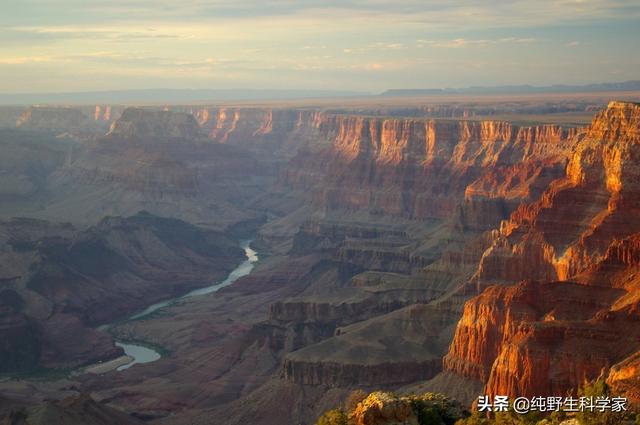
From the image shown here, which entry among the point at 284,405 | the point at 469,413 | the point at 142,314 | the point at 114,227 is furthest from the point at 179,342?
the point at 469,413

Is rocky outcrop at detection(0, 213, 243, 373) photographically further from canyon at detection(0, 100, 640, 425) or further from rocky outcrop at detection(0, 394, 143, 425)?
rocky outcrop at detection(0, 394, 143, 425)

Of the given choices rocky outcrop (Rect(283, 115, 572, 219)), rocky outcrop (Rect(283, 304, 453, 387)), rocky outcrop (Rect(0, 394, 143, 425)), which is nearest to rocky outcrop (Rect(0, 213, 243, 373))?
rocky outcrop (Rect(283, 115, 572, 219))

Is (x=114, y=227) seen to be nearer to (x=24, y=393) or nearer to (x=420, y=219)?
(x=420, y=219)

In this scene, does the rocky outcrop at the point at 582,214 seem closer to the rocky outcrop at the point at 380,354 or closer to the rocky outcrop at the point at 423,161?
the rocky outcrop at the point at 380,354

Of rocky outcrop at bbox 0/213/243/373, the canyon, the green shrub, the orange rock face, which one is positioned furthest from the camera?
rocky outcrop at bbox 0/213/243/373

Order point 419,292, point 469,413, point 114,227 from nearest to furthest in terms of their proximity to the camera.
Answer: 1. point 469,413
2. point 419,292
3. point 114,227
